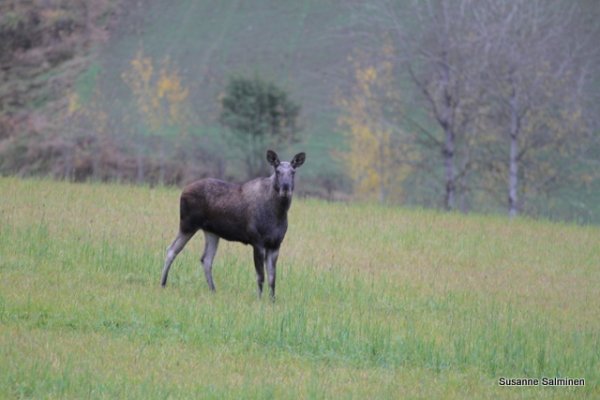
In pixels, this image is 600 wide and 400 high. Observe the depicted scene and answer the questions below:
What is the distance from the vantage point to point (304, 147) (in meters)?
66.2

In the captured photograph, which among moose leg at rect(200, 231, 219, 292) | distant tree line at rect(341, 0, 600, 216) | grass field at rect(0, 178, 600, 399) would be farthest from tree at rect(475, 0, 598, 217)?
moose leg at rect(200, 231, 219, 292)

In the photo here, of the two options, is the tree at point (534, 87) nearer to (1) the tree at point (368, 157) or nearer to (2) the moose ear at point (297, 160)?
(1) the tree at point (368, 157)

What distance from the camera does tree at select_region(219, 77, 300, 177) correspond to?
59438 mm

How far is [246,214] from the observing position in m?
14.6

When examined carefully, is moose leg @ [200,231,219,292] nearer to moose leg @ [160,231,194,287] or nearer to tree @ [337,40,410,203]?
moose leg @ [160,231,194,287]

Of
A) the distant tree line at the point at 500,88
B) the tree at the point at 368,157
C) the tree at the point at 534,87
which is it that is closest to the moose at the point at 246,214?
the tree at the point at 534,87

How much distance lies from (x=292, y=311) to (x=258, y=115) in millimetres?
47675

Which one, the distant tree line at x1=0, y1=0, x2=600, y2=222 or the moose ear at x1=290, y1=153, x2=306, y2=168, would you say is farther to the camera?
the distant tree line at x1=0, y1=0, x2=600, y2=222

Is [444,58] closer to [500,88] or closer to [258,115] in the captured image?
[500,88]

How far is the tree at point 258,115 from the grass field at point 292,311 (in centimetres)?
3734

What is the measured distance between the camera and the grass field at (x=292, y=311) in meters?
10.2

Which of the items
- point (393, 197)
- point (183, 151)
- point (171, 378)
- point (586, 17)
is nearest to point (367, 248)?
point (171, 378)

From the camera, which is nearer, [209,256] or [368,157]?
[209,256]

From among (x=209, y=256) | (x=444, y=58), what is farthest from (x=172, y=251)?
(x=444, y=58)
